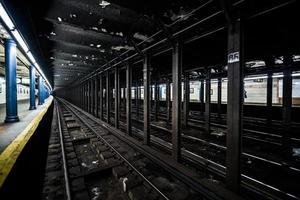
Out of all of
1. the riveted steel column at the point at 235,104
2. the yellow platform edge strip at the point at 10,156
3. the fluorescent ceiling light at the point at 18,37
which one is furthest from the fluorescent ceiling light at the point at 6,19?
the riveted steel column at the point at 235,104

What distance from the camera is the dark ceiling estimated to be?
3027 mm

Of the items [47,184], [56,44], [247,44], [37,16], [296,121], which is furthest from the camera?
[296,121]

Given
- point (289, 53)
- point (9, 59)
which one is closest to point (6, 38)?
point (9, 59)

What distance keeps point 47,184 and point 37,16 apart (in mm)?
3731

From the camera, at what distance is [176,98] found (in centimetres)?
407

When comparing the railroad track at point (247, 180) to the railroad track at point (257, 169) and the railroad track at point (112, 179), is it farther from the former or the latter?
the railroad track at point (112, 179)

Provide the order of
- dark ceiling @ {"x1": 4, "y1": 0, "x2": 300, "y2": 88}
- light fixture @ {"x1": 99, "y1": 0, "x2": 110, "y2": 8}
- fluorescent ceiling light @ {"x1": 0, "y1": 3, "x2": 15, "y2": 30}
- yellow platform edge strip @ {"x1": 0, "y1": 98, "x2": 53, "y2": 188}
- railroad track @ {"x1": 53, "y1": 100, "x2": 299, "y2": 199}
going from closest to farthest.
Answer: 1. yellow platform edge strip @ {"x1": 0, "y1": 98, "x2": 53, "y2": 188}
2. railroad track @ {"x1": 53, "y1": 100, "x2": 299, "y2": 199}
3. dark ceiling @ {"x1": 4, "y1": 0, "x2": 300, "y2": 88}
4. light fixture @ {"x1": 99, "y1": 0, "x2": 110, "y2": 8}
5. fluorescent ceiling light @ {"x1": 0, "y1": 3, "x2": 15, "y2": 30}

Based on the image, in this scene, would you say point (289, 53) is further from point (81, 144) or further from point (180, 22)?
point (81, 144)

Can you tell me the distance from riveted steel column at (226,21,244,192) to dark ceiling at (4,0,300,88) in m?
0.34

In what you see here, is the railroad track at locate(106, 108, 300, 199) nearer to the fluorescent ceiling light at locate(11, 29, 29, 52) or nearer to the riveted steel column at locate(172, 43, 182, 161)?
the riveted steel column at locate(172, 43, 182, 161)

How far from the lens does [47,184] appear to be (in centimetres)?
347

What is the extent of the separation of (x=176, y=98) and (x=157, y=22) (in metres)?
1.70

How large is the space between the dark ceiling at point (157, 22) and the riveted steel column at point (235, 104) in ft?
1.13

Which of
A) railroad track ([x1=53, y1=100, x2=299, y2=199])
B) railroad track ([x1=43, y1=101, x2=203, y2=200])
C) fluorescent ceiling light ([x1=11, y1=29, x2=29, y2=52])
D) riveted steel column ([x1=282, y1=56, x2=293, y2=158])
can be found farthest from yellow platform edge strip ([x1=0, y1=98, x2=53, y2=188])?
riveted steel column ([x1=282, y1=56, x2=293, y2=158])
